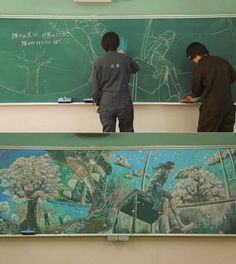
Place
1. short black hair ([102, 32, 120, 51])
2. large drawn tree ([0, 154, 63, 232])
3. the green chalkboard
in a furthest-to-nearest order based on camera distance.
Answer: the green chalkboard, short black hair ([102, 32, 120, 51]), large drawn tree ([0, 154, 63, 232])

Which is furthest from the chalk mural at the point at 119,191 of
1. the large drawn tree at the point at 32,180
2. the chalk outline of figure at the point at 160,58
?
the chalk outline of figure at the point at 160,58

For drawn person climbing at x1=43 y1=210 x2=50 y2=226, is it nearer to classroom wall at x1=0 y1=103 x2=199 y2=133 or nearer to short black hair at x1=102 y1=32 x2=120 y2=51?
classroom wall at x1=0 y1=103 x2=199 y2=133

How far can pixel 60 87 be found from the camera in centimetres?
379

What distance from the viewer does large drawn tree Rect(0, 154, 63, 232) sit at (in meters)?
2.78

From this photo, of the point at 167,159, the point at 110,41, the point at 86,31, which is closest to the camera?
the point at 167,159

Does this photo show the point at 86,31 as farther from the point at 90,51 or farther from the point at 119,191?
the point at 119,191

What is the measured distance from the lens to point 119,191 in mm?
2799

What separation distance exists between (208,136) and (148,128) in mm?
1134

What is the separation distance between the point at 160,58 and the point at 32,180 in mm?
1819

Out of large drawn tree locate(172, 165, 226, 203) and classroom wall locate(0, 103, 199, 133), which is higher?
classroom wall locate(0, 103, 199, 133)

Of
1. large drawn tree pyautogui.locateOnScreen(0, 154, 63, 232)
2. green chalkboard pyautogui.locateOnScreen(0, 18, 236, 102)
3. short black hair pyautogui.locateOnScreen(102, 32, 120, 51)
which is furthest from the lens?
green chalkboard pyautogui.locateOnScreen(0, 18, 236, 102)

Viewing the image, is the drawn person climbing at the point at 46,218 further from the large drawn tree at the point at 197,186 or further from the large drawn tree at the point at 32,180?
the large drawn tree at the point at 197,186

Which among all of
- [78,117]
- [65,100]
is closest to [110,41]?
[65,100]

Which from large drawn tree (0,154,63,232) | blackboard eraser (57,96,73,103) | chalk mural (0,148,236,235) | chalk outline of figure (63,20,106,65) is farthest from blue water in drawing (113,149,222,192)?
chalk outline of figure (63,20,106,65)
